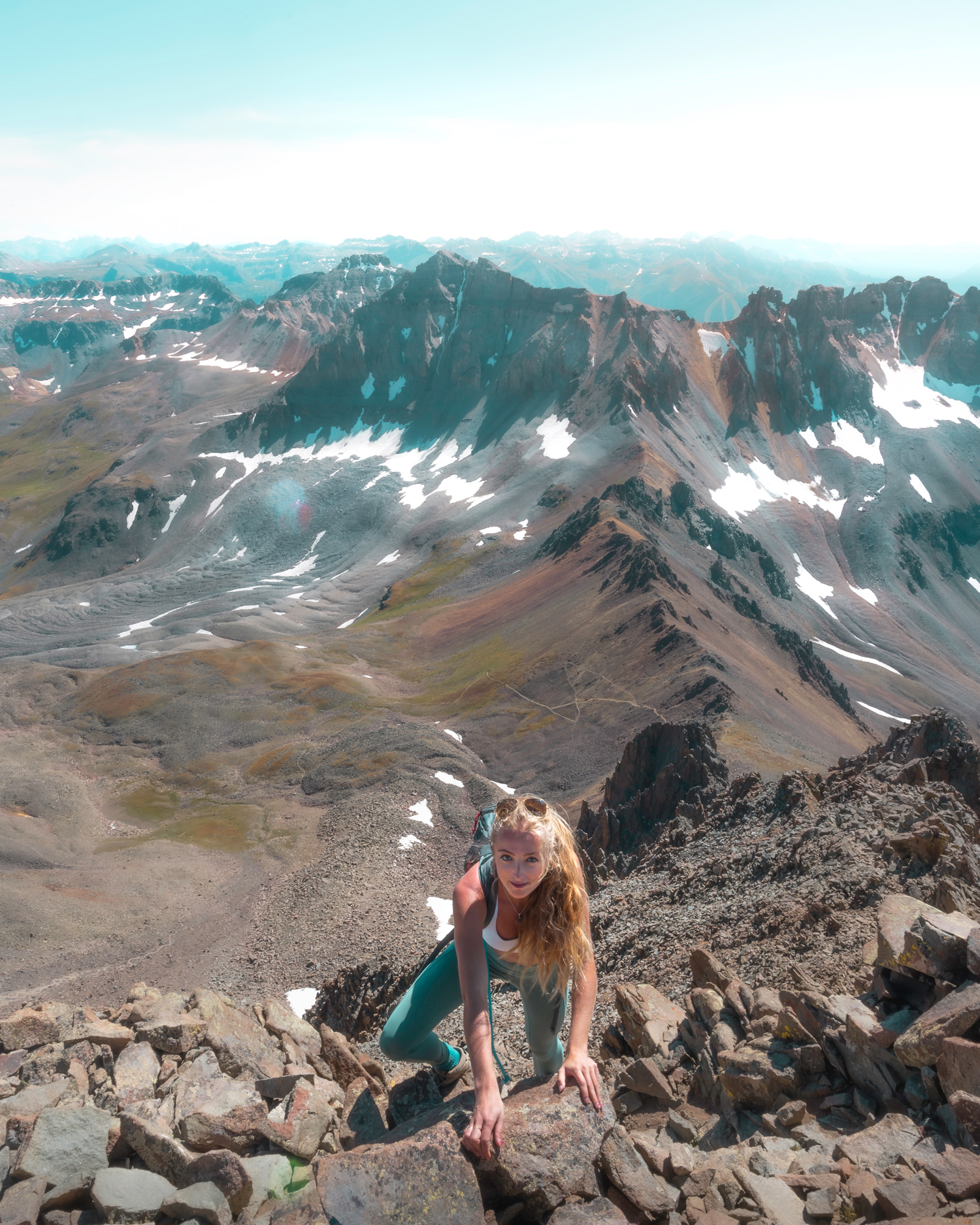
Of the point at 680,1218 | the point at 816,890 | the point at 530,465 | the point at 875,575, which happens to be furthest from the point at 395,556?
the point at 680,1218

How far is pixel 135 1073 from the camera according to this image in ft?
46.2

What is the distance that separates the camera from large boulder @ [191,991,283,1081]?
567 inches

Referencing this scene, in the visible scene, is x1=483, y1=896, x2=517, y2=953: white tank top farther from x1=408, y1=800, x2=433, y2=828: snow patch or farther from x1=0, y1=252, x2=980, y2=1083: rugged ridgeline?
x1=408, y1=800, x2=433, y2=828: snow patch

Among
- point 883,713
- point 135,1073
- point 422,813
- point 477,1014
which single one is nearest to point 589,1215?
point 477,1014

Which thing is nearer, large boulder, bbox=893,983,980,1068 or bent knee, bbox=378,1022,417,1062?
A: bent knee, bbox=378,1022,417,1062

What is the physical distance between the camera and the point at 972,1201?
838cm

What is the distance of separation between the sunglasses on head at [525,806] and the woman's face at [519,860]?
14.4 inches

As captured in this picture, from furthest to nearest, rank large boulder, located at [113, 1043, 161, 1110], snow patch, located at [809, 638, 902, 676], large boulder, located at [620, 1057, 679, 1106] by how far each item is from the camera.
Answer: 1. snow patch, located at [809, 638, 902, 676]
2. large boulder, located at [620, 1057, 679, 1106]
3. large boulder, located at [113, 1043, 161, 1110]

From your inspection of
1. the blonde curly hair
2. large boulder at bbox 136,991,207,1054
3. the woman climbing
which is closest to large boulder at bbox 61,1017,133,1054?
large boulder at bbox 136,991,207,1054

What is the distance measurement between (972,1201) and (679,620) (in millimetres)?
93010

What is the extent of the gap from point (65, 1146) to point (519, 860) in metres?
7.89

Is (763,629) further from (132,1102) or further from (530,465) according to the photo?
(132,1102)

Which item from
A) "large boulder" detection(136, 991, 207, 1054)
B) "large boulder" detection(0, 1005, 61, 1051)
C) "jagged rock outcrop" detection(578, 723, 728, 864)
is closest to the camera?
"large boulder" detection(136, 991, 207, 1054)

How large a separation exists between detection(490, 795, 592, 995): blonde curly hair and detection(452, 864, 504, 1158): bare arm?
627mm
